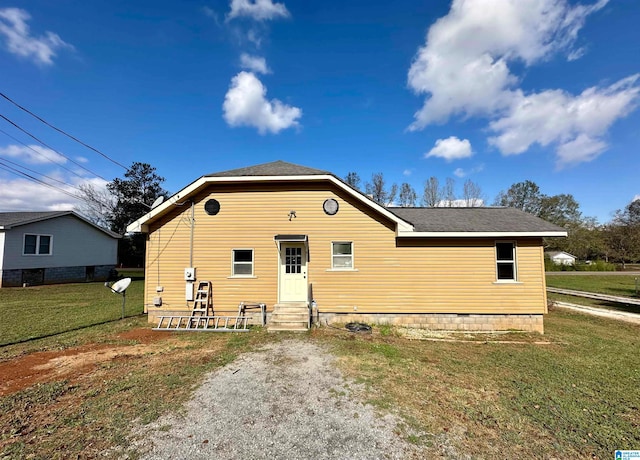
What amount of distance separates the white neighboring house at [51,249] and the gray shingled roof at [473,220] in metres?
23.6

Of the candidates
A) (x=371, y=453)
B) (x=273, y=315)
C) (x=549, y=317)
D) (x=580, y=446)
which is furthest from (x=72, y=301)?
(x=549, y=317)

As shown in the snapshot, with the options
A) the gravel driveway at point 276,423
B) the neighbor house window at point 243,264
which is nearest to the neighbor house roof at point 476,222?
the neighbor house window at point 243,264

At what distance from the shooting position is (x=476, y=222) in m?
9.82

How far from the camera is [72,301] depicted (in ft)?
44.0

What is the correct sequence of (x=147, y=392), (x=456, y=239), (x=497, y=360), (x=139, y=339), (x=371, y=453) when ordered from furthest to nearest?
(x=456, y=239) < (x=139, y=339) < (x=497, y=360) < (x=147, y=392) < (x=371, y=453)

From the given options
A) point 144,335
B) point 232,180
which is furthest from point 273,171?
point 144,335

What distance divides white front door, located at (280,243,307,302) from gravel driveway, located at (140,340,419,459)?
3.99 meters

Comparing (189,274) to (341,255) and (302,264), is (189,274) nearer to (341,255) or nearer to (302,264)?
(302,264)

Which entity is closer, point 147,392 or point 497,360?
point 147,392

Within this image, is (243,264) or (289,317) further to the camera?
(243,264)

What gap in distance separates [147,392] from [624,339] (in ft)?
42.2

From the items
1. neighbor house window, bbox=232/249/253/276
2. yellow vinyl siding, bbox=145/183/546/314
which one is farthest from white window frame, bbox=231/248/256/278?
yellow vinyl siding, bbox=145/183/546/314

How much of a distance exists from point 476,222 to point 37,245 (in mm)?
26652

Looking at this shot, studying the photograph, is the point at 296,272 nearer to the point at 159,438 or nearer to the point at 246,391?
the point at 246,391
